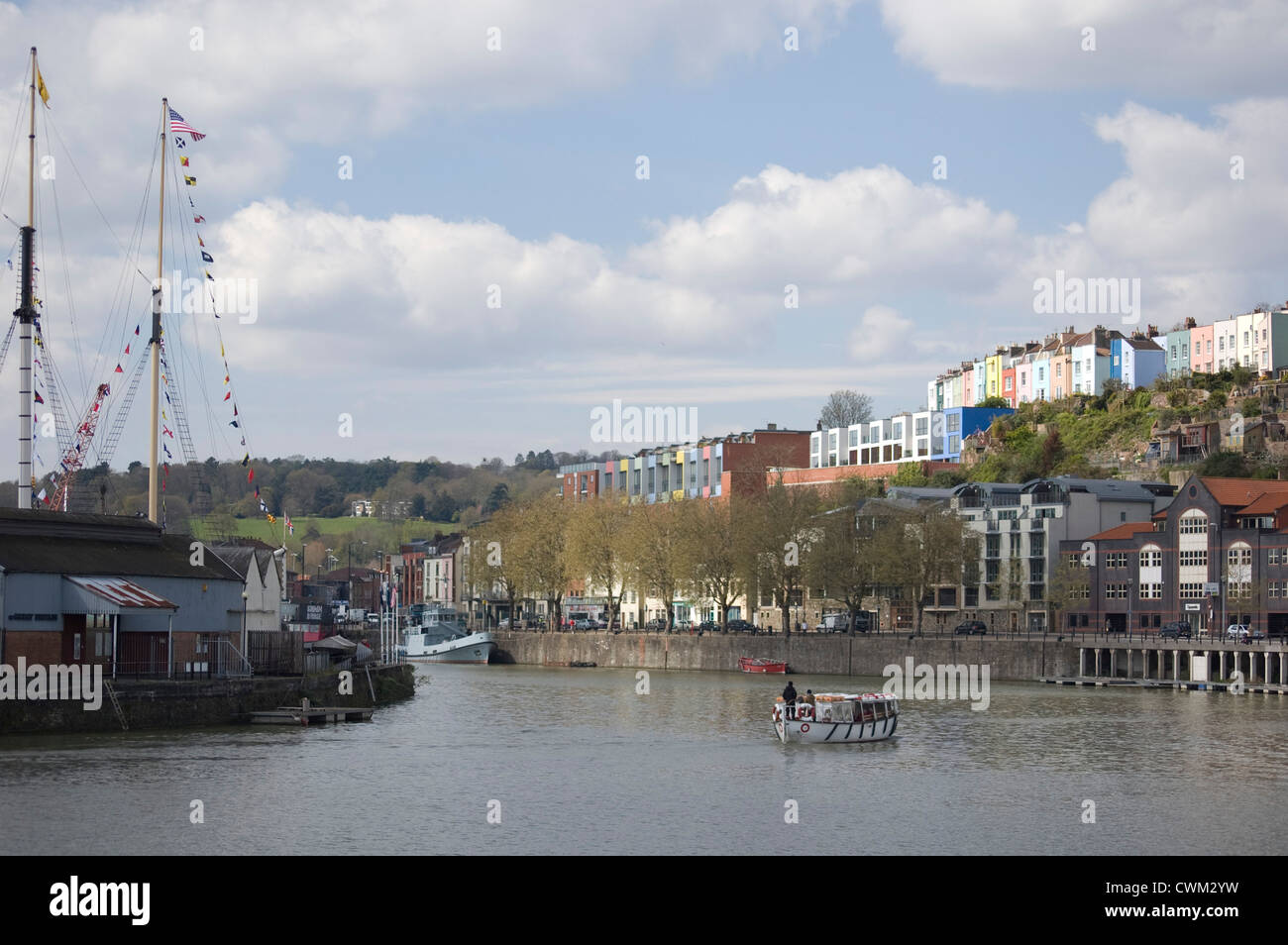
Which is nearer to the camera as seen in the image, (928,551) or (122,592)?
(122,592)

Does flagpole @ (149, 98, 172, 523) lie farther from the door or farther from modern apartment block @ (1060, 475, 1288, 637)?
modern apartment block @ (1060, 475, 1288, 637)

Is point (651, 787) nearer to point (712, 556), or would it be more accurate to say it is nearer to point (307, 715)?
point (307, 715)

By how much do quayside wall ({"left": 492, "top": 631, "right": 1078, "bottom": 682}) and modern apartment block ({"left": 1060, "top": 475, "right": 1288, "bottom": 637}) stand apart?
1070 cm

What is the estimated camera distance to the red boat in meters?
118

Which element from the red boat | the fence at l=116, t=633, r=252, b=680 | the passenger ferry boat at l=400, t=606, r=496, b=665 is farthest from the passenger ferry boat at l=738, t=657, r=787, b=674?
the fence at l=116, t=633, r=252, b=680

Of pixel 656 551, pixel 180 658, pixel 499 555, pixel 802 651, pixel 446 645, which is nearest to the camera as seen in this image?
pixel 180 658

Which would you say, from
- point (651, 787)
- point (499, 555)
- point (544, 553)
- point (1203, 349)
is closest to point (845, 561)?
point (544, 553)

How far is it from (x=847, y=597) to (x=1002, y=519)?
1622cm

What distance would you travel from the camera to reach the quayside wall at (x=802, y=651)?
10375 centimetres

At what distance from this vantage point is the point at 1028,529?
412ft

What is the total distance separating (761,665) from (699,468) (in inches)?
2385

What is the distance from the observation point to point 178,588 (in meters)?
63.7

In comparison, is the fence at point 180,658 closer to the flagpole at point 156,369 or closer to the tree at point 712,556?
the flagpole at point 156,369
